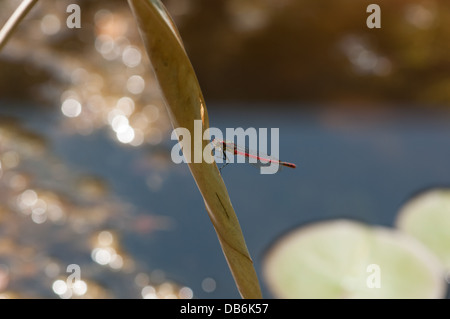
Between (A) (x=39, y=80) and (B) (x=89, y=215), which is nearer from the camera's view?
(B) (x=89, y=215)

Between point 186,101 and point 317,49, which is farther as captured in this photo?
point 317,49

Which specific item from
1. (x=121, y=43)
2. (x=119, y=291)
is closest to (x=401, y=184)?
(x=119, y=291)

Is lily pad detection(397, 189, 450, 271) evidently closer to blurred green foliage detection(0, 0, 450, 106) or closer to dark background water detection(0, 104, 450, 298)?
dark background water detection(0, 104, 450, 298)

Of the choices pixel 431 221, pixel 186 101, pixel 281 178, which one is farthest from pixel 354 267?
pixel 186 101

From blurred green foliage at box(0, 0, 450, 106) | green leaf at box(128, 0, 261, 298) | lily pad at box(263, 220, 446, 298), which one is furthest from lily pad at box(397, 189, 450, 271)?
green leaf at box(128, 0, 261, 298)

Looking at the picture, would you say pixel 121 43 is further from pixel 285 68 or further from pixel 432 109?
pixel 432 109

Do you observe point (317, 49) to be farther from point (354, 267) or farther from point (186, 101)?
point (186, 101)
